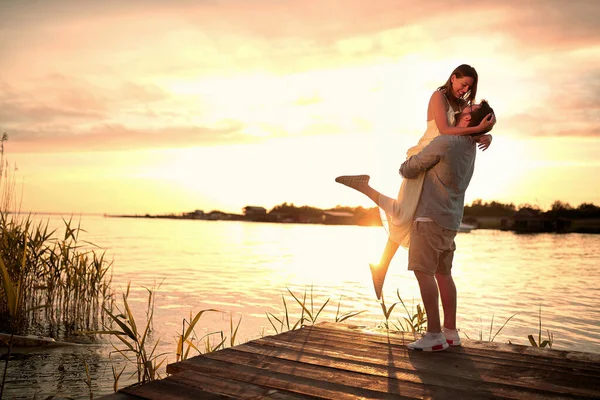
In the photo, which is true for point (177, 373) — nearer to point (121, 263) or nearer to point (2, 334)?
point (2, 334)

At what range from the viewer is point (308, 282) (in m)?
20.9

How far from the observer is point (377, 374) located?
3.30 metres

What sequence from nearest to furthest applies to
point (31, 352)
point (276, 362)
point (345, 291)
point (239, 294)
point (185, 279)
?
point (276, 362)
point (31, 352)
point (239, 294)
point (345, 291)
point (185, 279)

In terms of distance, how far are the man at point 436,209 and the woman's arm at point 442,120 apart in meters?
0.05

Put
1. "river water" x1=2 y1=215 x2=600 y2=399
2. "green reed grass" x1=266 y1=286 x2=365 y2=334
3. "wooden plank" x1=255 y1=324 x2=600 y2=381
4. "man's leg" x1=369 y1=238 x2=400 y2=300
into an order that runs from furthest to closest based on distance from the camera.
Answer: "river water" x1=2 y1=215 x2=600 y2=399 < "green reed grass" x1=266 y1=286 x2=365 y2=334 < "man's leg" x1=369 y1=238 x2=400 y2=300 < "wooden plank" x1=255 y1=324 x2=600 y2=381

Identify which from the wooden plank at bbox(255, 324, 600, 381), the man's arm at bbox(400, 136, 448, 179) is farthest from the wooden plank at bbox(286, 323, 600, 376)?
the man's arm at bbox(400, 136, 448, 179)

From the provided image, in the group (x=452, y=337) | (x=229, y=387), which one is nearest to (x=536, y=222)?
(x=452, y=337)

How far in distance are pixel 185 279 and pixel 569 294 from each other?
13874 millimetres

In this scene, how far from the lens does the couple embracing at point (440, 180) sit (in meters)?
3.90

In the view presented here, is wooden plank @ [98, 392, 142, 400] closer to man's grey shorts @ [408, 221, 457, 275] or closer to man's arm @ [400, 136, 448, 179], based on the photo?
man's grey shorts @ [408, 221, 457, 275]

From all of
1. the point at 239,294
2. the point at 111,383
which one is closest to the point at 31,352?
the point at 111,383

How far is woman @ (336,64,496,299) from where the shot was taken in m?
3.95

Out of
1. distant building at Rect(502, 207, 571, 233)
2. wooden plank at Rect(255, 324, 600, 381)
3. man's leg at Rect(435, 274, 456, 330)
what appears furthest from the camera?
distant building at Rect(502, 207, 571, 233)

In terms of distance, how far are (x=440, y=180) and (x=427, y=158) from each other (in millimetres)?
196
